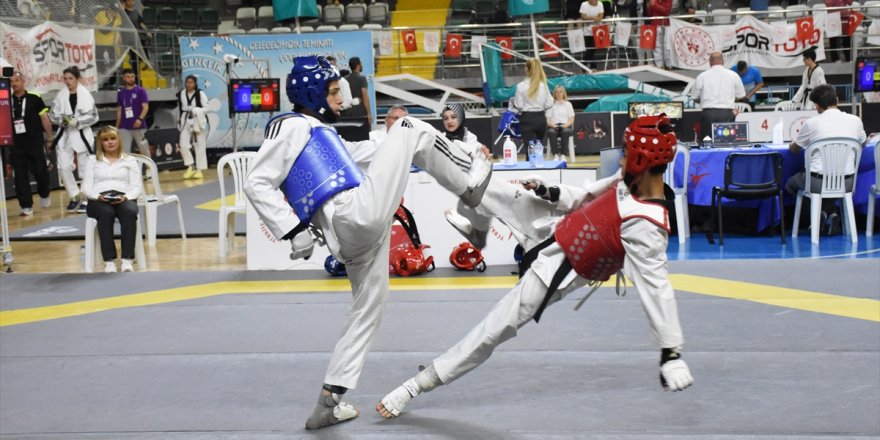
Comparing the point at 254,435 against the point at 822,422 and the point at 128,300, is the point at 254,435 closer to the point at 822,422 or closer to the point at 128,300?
the point at 822,422

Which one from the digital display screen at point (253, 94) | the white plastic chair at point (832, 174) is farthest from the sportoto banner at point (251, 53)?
the white plastic chair at point (832, 174)

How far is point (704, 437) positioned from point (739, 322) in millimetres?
2211

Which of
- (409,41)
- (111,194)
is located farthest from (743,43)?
(111,194)

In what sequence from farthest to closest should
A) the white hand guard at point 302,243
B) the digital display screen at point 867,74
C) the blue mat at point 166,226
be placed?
the digital display screen at point 867,74
the blue mat at point 166,226
the white hand guard at point 302,243

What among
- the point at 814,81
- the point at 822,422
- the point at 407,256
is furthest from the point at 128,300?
the point at 814,81

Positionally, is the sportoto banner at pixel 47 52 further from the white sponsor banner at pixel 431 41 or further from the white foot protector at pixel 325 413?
the white foot protector at pixel 325 413

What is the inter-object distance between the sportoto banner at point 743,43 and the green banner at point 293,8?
7092 millimetres

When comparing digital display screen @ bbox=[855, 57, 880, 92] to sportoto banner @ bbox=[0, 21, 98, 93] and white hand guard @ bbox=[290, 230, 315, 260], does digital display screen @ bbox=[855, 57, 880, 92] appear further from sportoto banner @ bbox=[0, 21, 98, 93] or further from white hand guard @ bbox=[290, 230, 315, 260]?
sportoto banner @ bbox=[0, 21, 98, 93]

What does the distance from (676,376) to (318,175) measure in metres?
1.79

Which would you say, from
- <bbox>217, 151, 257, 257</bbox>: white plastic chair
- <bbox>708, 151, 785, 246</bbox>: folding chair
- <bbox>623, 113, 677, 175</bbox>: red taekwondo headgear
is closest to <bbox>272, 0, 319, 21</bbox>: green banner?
<bbox>217, 151, 257, 257</bbox>: white plastic chair

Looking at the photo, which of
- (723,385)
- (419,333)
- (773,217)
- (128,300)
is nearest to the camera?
(723,385)

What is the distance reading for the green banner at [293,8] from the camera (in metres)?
18.9

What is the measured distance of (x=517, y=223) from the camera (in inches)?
180

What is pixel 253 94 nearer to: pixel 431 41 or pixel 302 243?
pixel 431 41
